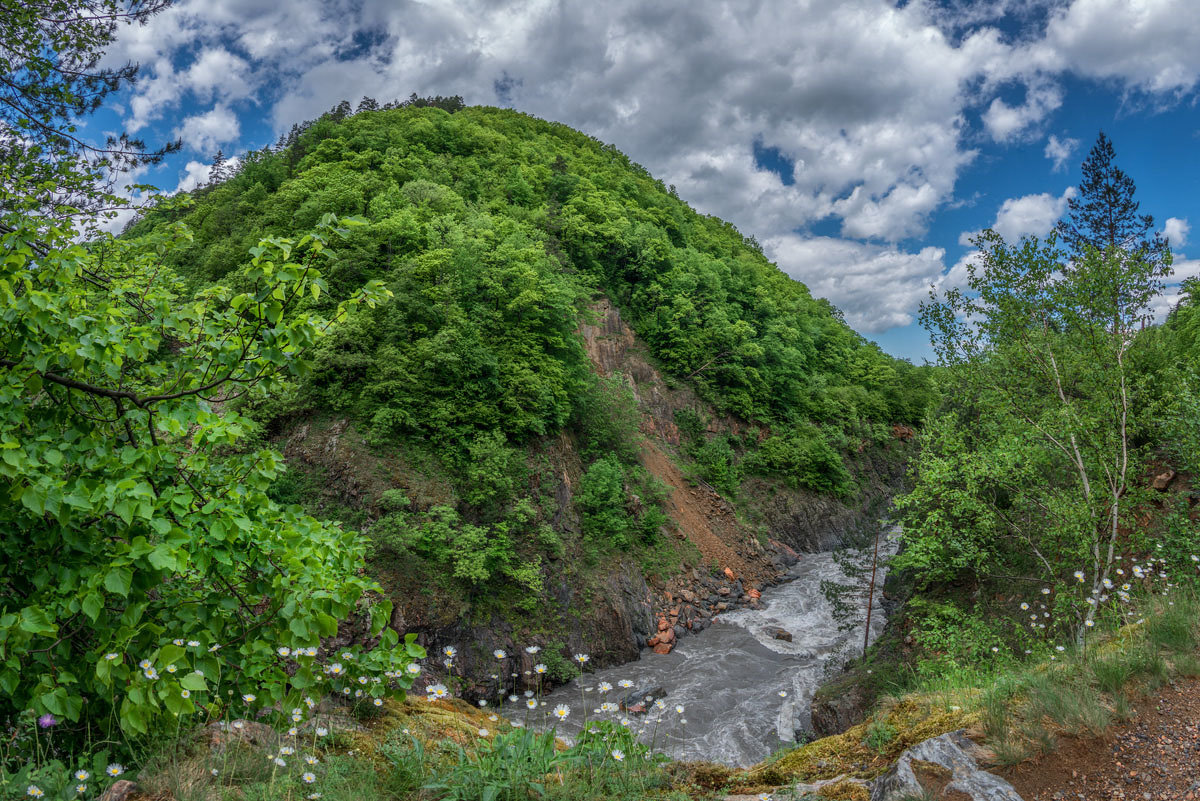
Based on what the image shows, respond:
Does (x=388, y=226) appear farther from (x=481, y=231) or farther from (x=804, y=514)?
(x=804, y=514)

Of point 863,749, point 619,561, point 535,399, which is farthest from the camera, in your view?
point 619,561

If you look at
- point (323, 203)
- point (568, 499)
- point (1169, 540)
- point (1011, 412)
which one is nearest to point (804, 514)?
point (568, 499)

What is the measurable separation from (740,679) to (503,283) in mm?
15999

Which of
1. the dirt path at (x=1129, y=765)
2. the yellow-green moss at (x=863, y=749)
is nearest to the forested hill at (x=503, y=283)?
the yellow-green moss at (x=863, y=749)

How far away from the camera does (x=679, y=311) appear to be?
36062mm

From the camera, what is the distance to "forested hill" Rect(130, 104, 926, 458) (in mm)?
18703

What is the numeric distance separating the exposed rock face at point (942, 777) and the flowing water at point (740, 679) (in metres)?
7.36

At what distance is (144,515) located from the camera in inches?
107

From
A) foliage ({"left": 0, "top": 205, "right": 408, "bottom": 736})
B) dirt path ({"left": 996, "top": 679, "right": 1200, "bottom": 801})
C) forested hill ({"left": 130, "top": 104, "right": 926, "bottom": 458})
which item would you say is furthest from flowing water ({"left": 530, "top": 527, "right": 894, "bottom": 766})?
foliage ({"left": 0, "top": 205, "right": 408, "bottom": 736})

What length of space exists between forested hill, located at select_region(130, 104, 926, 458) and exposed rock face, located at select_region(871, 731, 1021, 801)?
6299 millimetres

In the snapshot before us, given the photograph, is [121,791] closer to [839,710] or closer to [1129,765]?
[1129,765]

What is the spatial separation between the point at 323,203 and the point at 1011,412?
25916mm

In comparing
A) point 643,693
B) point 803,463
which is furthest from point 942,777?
point 803,463

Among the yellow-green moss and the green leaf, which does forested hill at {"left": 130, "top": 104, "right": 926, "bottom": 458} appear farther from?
→ the yellow-green moss
